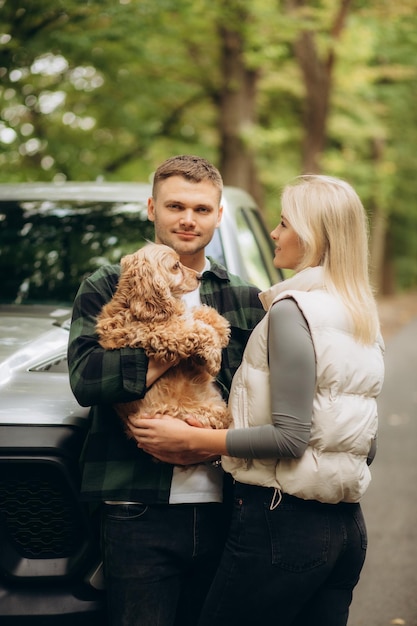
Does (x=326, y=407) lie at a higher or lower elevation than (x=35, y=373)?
higher

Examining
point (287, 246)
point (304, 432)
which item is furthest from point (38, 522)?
point (287, 246)

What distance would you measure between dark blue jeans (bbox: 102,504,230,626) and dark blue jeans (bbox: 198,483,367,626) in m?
0.15

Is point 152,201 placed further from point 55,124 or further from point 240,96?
point 240,96

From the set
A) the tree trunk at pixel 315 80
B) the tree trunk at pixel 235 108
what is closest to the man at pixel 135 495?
the tree trunk at pixel 315 80

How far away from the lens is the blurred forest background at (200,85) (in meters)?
8.26

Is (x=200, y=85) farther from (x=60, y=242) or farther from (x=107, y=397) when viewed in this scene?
(x=107, y=397)

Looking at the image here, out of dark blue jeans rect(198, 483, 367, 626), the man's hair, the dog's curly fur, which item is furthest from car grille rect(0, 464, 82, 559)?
the man's hair

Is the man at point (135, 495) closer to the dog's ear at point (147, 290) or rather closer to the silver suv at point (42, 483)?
the dog's ear at point (147, 290)

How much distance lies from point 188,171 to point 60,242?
5.47 feet

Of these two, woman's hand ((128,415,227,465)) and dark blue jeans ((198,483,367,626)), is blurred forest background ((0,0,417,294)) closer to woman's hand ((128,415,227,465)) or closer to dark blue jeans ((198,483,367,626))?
woman's hand ((128,415,227,465))

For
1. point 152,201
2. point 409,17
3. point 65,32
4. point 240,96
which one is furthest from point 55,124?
point 152,201

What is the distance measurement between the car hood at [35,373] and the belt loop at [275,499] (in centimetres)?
85

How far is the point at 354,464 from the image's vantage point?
2404 mm

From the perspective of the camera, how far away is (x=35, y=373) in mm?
3131
